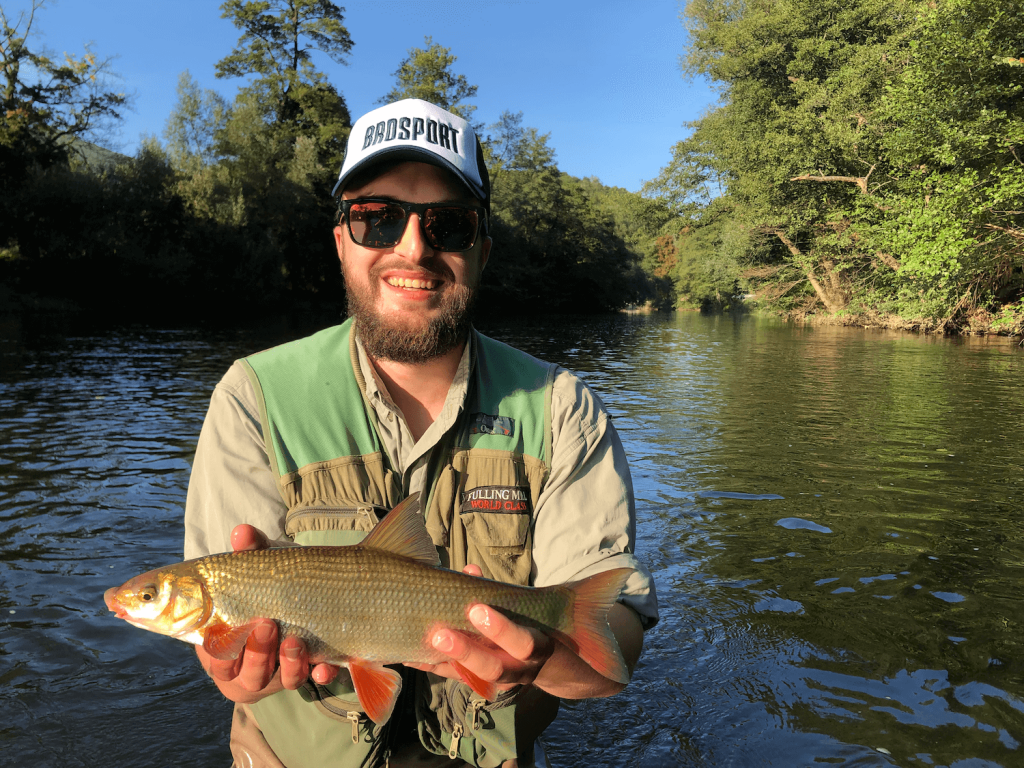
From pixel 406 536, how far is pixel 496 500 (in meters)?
0.54

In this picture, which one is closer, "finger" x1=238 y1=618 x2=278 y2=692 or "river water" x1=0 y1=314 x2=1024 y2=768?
"finger" x1=238 y1=618 x2=278 y2=692

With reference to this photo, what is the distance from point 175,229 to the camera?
128 feet

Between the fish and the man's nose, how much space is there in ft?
3.74

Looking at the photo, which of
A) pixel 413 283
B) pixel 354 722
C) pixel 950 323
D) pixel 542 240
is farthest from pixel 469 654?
pixel 542 240

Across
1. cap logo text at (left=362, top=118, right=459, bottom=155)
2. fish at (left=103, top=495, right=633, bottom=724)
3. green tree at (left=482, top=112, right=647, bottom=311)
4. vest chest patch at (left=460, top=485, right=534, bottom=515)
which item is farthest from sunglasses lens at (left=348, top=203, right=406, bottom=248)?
green tree at (left=482, top=112, right=647, bottom=311)

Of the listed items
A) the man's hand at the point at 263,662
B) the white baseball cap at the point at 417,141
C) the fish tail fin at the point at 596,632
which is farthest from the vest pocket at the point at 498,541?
the white baseball cap at the point at 417,141

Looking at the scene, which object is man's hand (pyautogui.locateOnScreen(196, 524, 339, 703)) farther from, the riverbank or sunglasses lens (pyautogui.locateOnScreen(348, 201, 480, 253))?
the riverbank

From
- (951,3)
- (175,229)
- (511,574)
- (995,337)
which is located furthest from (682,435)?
(175,229)

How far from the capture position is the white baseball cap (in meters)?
2.80

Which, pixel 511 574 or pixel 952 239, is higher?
pixel 952 239

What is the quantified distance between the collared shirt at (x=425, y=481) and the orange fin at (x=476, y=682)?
549mm

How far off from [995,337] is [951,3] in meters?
12.6

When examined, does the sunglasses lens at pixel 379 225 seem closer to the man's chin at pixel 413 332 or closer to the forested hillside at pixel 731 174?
the man's chin at pixel 413 332

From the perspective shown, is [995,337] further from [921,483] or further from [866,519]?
[866,519]
